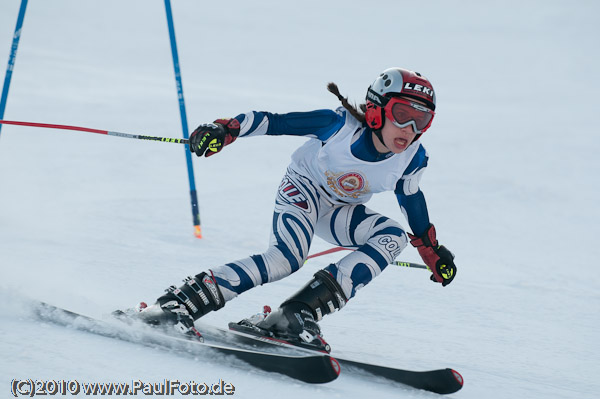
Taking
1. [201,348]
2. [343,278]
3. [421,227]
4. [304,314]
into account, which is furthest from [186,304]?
[421,227]

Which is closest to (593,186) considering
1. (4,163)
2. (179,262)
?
(179,262)

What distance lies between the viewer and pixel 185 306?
9.24ft

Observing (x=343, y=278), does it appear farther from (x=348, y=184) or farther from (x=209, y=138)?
(x=209, y=138)

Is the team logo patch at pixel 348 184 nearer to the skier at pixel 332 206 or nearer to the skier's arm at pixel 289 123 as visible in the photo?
the skier at pixel 332 206

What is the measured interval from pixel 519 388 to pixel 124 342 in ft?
5.50

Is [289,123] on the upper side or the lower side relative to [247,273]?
upper

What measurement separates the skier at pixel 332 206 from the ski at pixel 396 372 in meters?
0.07

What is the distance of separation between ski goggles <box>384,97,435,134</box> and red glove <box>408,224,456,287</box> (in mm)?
553

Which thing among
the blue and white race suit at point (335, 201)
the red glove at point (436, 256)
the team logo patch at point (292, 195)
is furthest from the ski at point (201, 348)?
the red glove at point (436, 256)

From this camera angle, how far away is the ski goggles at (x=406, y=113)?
299 cm

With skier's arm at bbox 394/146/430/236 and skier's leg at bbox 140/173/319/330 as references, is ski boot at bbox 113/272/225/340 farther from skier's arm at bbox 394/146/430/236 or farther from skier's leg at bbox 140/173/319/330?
skier's arm at bbox 394/146/430/236

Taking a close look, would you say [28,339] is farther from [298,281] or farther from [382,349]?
[298,281]

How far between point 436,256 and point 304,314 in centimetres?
82

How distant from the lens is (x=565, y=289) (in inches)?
203
